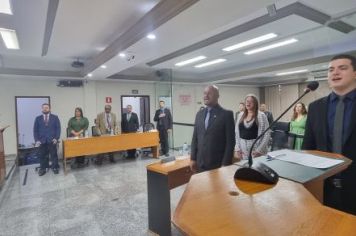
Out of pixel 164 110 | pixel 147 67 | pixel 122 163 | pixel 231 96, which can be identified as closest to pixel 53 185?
pixel 122 163

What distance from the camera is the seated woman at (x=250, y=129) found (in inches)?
109

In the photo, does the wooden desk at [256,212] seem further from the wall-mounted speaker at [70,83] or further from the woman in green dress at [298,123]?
the wall-mounted speaker at [70,83]

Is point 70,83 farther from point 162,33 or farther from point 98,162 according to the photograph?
point 162,33

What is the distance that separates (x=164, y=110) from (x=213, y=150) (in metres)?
4.68

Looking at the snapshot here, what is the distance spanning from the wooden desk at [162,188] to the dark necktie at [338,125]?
140cm

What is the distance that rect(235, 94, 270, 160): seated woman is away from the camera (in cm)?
278

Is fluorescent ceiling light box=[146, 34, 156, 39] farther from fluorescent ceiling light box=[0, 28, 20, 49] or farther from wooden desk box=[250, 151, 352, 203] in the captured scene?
wooden desk box=[250, 151, 352, 203]

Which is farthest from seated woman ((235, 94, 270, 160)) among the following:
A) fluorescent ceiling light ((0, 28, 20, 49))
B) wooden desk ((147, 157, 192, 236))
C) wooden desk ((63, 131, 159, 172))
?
wooden desk ((63, 131, 159, 172))

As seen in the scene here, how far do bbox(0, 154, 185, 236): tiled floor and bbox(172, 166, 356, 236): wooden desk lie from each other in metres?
2.00

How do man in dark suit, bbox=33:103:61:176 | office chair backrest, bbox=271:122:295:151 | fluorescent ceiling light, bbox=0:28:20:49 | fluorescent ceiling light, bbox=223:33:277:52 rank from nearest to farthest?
fluorescent ceiling light, bbox=0:28:20:49, office chair backrest, bbox=271:122:295:151, fluorescent ceiling light, bbox=223:33:277:52, man in dark suit, bbox=33:103:61:176

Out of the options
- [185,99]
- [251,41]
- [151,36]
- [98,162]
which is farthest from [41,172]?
[185,99]

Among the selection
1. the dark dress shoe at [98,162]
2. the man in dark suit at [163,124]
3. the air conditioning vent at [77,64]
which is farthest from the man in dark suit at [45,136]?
the man in dark suit at [163,124]

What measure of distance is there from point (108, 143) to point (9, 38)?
9.51 feet

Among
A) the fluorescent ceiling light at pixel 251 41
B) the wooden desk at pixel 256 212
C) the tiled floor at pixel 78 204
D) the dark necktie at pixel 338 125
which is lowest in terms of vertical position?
the tiled floor at pixel 78 204
